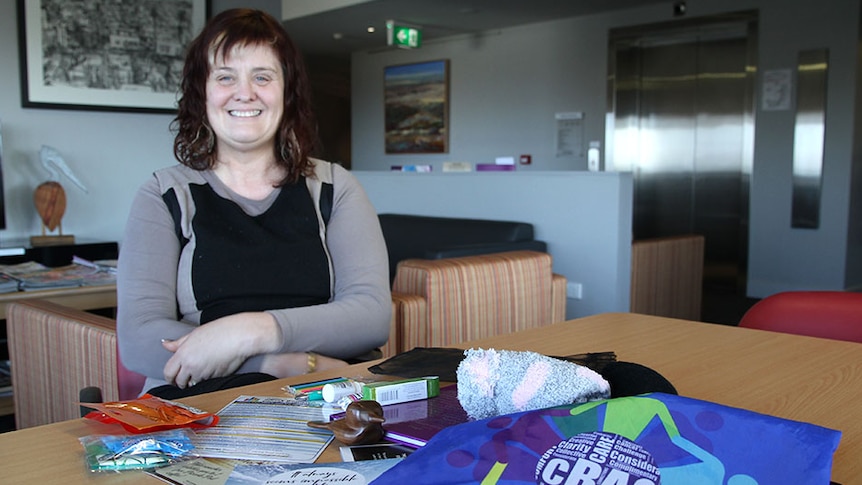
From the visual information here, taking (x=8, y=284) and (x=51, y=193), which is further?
(x=51, y=193)

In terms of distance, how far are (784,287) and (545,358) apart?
19.9 ft

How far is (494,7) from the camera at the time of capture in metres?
6.91

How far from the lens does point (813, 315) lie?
1.67 metres

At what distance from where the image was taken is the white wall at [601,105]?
19.0ft

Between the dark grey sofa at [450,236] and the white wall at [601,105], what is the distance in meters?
0.31

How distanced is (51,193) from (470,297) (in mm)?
2695

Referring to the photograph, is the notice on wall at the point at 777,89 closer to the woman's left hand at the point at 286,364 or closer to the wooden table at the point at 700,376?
the wooden table at the point at 700,376

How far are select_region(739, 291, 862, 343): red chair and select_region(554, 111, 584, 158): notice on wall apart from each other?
5.85m

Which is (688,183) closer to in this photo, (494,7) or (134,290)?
(494,7)

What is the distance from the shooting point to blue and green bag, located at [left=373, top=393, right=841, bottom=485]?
58 centimetres

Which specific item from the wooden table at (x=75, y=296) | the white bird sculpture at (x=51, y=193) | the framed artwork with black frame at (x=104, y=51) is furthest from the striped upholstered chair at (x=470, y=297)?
the framed artwork with black frame at (x=104, y=51)

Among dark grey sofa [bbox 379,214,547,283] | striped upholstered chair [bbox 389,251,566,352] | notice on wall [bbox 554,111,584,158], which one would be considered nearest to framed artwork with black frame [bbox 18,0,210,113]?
dark grey sofa [bbox 379,214,547,283]

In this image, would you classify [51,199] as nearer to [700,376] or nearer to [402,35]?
[700,376]

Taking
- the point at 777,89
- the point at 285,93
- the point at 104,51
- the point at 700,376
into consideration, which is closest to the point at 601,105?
the point at 777,89
